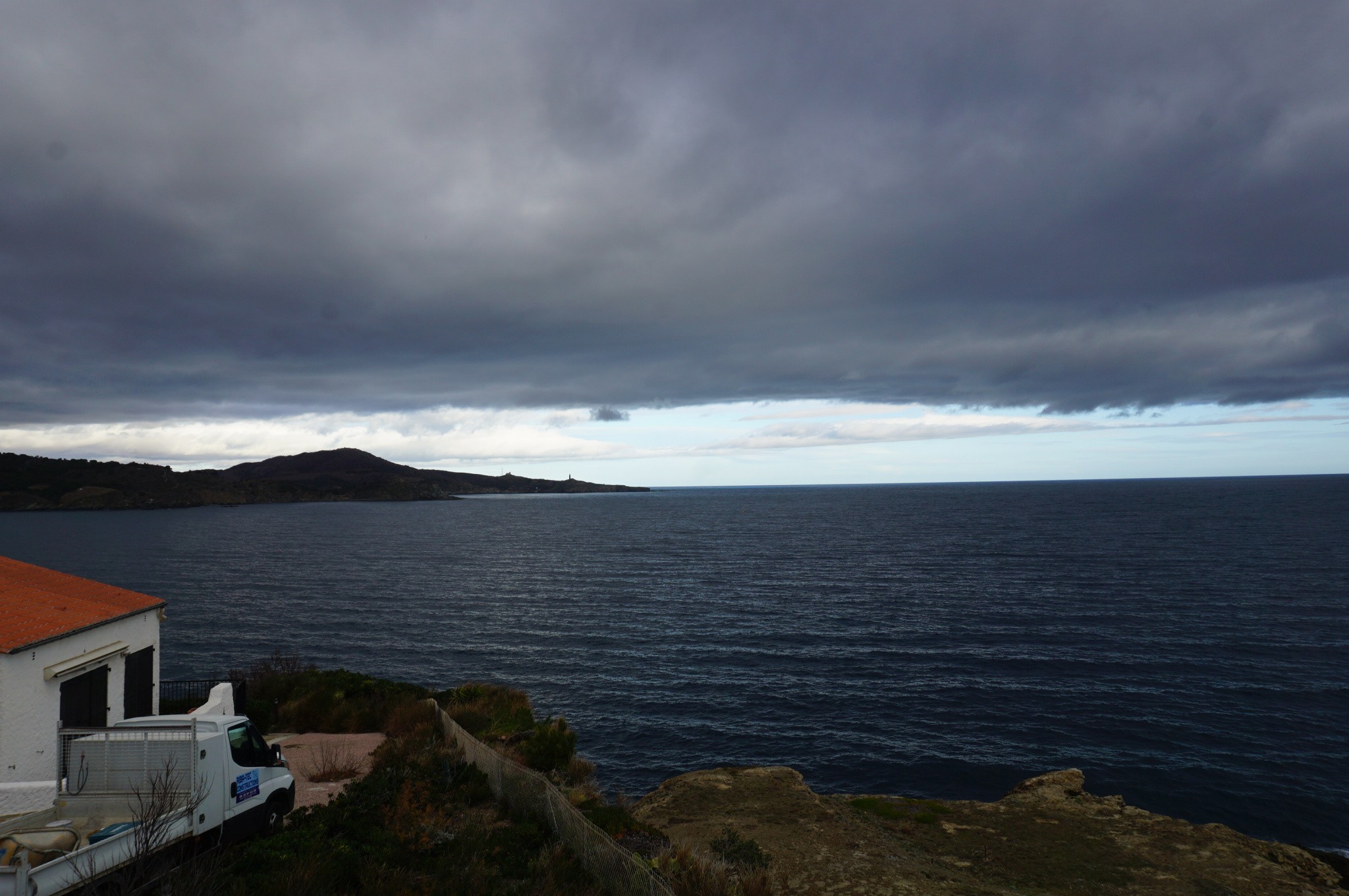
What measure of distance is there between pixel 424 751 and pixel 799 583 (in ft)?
175

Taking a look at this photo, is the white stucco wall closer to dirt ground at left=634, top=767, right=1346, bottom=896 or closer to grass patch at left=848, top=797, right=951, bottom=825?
dirt ground at left=634, top=767, right=1346, bottom=896

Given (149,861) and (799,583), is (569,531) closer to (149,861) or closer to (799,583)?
(799,583)

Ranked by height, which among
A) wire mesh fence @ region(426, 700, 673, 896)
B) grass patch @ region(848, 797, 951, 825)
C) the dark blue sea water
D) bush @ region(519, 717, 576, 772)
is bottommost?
the dark blue sea water

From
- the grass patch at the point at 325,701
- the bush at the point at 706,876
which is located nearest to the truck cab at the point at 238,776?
the bush at the point at 706,876

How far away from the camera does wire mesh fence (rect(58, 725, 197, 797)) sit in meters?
11.2

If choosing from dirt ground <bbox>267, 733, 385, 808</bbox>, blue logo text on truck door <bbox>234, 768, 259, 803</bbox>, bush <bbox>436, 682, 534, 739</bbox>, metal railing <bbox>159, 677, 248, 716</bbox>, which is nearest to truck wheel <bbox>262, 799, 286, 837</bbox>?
blue logo text on truck door <bbox>234, 768, 259, 803</bbox>

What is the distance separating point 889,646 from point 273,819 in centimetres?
3771

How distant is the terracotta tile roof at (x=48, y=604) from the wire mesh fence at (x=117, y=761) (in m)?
5.84

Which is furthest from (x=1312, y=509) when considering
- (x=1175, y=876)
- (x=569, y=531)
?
(x=1175, y=876)

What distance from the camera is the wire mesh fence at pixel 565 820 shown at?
37.2ft

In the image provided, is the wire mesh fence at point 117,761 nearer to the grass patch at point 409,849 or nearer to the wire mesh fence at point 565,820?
the grass patch at point 409,849

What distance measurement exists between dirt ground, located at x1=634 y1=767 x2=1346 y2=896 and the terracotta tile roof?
15.6 meters

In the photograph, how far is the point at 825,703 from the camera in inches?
1346

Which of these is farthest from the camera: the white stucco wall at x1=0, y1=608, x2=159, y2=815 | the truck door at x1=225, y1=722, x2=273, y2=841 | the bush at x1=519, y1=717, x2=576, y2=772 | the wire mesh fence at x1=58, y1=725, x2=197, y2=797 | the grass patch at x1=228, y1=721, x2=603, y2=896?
the bush at x1=519, y1=717, x2=576, y2=772
